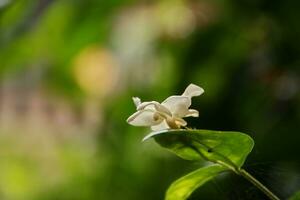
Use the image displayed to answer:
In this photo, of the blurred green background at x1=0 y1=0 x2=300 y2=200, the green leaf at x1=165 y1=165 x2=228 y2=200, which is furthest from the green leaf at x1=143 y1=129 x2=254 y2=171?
the blurred green background at x1=0 y1=0 x2=300 y2=200

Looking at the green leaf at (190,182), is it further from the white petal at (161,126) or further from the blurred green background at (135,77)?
the blurred green background at (135,77)

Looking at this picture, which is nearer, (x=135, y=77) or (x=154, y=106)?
(x=154, y=106)

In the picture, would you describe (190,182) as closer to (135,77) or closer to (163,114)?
(163,114)

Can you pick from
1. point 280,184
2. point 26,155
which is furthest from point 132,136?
point 280,184

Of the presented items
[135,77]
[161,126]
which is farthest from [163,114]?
[135,77]

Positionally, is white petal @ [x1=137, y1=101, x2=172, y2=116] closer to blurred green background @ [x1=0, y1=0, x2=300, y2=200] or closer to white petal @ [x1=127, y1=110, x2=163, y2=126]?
white petal @ [x1=127, y1=110, x2=163, y2=126]
